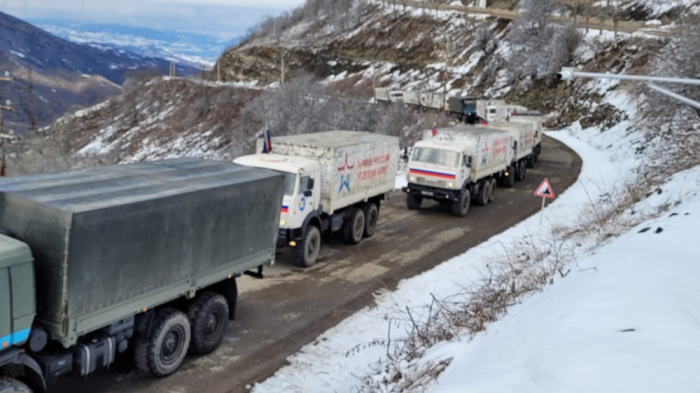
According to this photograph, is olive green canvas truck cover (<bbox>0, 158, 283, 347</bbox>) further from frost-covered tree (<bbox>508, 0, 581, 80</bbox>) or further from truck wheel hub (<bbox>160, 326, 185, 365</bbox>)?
frost-covered tree (<bbox>508, 0, 581, 80</bbox>)

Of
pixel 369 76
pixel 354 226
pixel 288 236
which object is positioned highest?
pixel 369 76

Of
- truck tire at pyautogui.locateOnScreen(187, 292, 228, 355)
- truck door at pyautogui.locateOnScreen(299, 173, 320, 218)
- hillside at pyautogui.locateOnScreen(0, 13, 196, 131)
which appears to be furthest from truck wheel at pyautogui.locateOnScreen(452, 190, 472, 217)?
hillside at pyautogui.locateOnScreen(0, 13, 196, 131)

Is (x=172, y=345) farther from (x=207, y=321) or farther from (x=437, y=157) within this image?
(x=437, y=157)

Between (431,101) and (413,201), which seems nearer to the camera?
(413,201)

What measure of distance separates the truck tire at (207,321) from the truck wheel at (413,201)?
1133cm

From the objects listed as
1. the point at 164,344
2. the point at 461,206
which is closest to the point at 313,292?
the point at 164,344

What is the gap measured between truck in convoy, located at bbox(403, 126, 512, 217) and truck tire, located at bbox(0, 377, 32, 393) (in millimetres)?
14289

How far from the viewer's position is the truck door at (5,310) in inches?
236

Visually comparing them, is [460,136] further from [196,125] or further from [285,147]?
[196,125]

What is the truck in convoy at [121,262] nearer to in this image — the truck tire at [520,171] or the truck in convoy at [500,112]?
the truck tire at [520,171]

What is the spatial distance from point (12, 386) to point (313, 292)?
21.4 ft

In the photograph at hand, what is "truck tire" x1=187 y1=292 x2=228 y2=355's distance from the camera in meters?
8.73

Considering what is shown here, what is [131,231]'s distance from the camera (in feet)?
23.5

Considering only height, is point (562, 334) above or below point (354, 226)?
above
